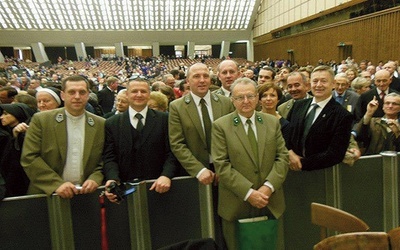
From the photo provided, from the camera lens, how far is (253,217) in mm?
2232

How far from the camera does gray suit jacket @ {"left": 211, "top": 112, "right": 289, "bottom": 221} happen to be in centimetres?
215

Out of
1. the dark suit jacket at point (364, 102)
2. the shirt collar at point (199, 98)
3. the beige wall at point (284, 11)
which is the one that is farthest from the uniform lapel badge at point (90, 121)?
the beige wall at point (284, 11)

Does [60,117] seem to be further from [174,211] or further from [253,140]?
[253,140]

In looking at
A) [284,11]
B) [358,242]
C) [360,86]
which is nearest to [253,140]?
[358,242]

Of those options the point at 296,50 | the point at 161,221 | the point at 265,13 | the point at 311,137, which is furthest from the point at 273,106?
the point at 265,13

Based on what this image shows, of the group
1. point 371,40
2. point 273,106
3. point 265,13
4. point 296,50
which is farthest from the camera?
point 265,13

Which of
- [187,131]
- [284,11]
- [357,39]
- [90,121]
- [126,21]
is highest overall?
[126,21]

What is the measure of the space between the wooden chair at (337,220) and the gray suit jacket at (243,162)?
285 millimetres

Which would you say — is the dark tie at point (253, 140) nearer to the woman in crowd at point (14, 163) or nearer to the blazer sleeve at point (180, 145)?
the blazer sleeve at point (180, 145)

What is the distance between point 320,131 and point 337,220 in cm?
73

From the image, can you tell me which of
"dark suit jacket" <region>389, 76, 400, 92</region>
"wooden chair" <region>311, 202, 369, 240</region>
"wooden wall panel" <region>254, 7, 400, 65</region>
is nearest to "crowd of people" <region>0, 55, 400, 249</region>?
"wooden chair" <region>311, 202, 369, 240</region>

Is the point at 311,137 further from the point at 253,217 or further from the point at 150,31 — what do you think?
the point at 150,31

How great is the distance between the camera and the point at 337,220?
188 cm

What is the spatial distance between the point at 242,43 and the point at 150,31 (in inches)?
401
